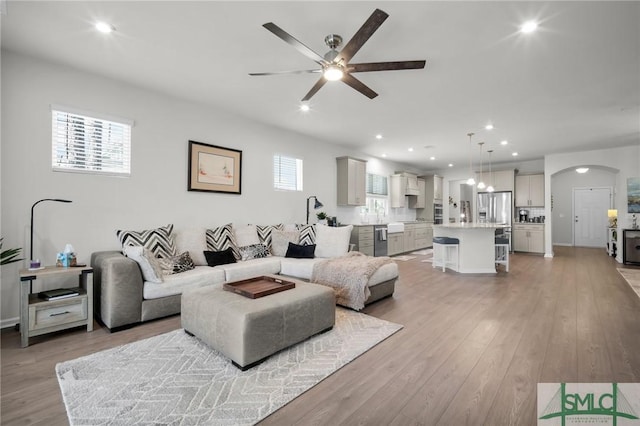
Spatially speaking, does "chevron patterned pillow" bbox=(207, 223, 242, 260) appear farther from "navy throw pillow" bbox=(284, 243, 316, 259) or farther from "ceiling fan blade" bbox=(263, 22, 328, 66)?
"ceiling fan blade" bbox=(263, 22, 328, 66)

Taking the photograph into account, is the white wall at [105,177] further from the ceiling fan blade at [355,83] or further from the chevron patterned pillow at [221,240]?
the ceiling fan blade at [355,83]

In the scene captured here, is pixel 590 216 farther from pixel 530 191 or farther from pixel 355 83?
pixel 355 83

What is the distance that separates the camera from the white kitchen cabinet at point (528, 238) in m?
8.03

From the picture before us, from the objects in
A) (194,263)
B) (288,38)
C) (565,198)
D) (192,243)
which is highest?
(288,38)

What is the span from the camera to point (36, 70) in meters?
3.05

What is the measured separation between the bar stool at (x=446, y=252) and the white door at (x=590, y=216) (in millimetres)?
7244

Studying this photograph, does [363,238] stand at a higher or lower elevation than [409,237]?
higher

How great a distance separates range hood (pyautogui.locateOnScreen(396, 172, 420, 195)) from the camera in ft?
28.7

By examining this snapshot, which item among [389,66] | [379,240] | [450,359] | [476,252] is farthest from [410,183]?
[450,359]

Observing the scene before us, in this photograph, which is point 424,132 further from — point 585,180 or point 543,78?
point 585,180

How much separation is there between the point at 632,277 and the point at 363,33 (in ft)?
21.8

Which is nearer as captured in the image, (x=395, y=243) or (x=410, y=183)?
(x=395, y=243)

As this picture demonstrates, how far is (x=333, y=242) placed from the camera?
4.68 meters

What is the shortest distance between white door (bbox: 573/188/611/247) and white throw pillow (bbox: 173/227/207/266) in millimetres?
12020
